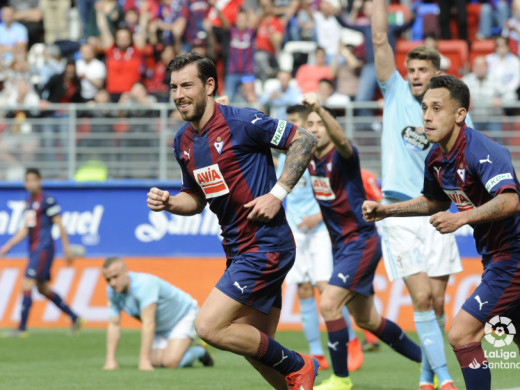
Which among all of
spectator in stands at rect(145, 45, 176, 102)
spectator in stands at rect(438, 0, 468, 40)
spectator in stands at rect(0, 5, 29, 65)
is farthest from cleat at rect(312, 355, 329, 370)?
spectator in stands at rect(0, 5, 29, 65)

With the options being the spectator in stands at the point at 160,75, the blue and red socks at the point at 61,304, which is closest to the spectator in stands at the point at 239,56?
the spectator in stands at the point at 160,75

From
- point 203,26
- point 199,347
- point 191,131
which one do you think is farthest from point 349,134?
point 191,131

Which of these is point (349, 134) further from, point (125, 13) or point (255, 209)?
point (255, 209)

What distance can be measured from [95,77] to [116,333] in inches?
415

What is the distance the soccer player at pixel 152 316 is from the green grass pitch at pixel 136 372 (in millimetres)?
203

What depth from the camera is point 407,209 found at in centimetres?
659

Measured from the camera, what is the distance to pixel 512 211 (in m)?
5.83

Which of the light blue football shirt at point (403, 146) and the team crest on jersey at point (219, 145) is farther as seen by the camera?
the light blue football shirt at point (403, 146)

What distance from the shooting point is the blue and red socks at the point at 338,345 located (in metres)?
8.69

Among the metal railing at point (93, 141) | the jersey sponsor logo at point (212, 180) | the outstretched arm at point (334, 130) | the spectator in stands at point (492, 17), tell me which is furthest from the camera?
the spectator in stands at point (492, 17)

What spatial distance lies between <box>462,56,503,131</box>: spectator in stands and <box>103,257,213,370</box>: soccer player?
25.2 feet

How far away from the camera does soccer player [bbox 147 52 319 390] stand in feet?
20.9

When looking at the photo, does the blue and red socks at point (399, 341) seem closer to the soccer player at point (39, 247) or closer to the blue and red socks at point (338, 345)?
the blue and red socks at point (338, 345)

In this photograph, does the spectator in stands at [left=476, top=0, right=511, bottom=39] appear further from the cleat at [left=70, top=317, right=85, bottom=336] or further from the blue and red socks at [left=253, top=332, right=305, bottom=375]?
the blue and red socks at [left=253, top=332, right=305, bottom=375]
